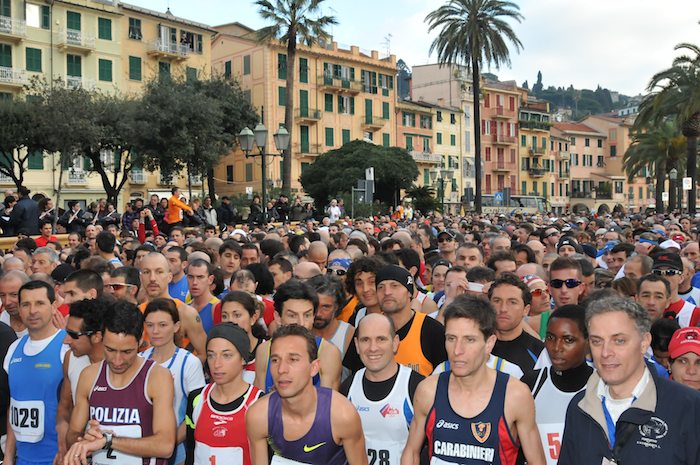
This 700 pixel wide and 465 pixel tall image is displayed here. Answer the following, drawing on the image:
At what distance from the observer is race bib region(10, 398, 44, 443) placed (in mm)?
5137

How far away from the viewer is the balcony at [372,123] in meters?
63.4

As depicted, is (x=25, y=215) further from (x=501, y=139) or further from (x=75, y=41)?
(x=501, y=139)

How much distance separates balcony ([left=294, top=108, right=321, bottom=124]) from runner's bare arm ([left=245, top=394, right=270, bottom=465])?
55059 millimetres

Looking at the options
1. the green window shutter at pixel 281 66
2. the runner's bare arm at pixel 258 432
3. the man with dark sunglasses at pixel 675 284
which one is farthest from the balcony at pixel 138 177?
the runner's bare arm at pixel 258 432

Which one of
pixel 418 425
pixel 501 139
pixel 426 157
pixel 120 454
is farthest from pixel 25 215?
pixel 501 139

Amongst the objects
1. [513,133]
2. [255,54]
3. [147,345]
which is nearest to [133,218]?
[147,345]

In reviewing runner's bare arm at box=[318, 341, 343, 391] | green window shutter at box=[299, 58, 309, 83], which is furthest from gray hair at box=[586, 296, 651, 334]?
green window shutter at box=[299, 58, 309, 83]

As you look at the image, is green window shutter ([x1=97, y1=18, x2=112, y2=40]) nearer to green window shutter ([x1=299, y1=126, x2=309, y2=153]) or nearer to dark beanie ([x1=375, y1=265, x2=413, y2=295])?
green window shutter ([x1=299, y1=126, x2=309, y2=153])

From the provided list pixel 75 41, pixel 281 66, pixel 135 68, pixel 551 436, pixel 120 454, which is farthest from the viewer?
pixel 281 66

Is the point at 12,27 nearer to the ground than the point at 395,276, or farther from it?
farther from it

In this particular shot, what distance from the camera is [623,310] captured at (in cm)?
338

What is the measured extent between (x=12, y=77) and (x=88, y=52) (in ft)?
18.3

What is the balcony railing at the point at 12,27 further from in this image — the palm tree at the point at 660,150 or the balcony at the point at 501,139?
the balcony at the point at 501,139

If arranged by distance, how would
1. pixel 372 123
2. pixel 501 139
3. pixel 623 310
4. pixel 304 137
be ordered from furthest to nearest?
pixel 501 139
pixel 372 123
pixel 304 137
pixel 623 310
